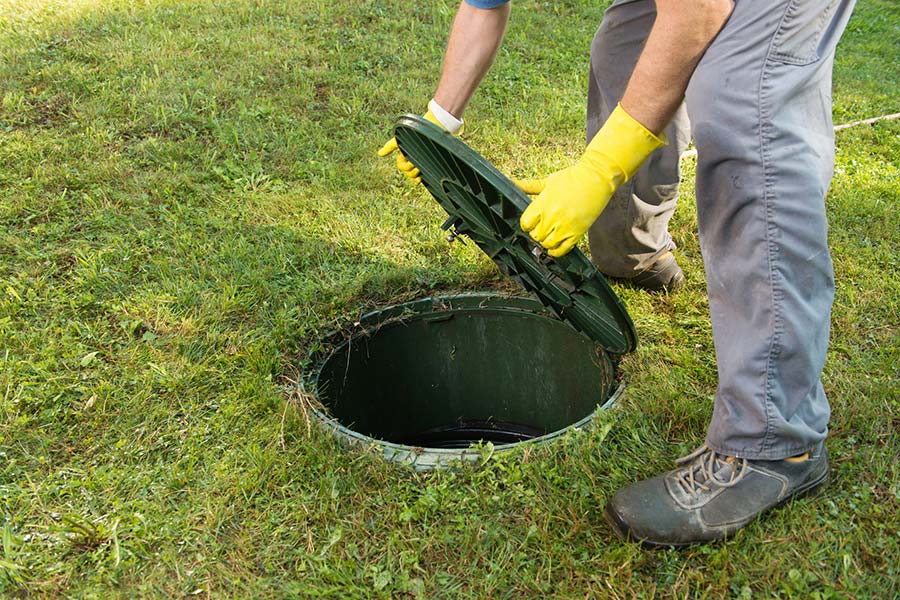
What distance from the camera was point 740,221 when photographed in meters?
1.84

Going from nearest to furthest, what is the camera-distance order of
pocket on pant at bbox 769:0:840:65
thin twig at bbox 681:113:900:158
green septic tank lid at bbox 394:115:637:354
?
pocket on pant at bbox 769:0:840:65, green septic tank lid at bbox 394:115:637:354, thin twig at bbox 681:113:900:158

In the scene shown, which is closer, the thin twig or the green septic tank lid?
the green septic tank lid

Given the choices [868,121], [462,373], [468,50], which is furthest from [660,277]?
[868,121]

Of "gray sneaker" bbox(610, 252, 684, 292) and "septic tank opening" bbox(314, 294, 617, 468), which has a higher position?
"gray sneaker" bbox(610, 252, 684, 292)

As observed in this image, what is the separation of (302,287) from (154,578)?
1333 millimetres

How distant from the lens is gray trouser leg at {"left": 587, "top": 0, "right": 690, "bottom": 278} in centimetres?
270

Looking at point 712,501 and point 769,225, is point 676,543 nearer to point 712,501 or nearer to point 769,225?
point 712,501

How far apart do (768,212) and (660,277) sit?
4.16 feet

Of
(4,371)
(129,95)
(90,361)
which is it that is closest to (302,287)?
(90,361)

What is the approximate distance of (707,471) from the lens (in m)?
2.00

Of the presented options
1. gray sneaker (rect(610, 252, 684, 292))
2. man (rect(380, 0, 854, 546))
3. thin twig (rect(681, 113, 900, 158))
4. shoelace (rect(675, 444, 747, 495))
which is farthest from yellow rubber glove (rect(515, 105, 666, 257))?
thin twig (rect(681, 113, 900, 158))

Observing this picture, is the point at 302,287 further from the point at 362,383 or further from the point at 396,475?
the point at 396,475

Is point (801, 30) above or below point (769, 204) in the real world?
above

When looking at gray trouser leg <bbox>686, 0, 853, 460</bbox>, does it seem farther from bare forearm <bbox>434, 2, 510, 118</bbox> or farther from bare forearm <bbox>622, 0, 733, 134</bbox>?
bare forearm <bbox>434, 2, 510, 118</bbox>
